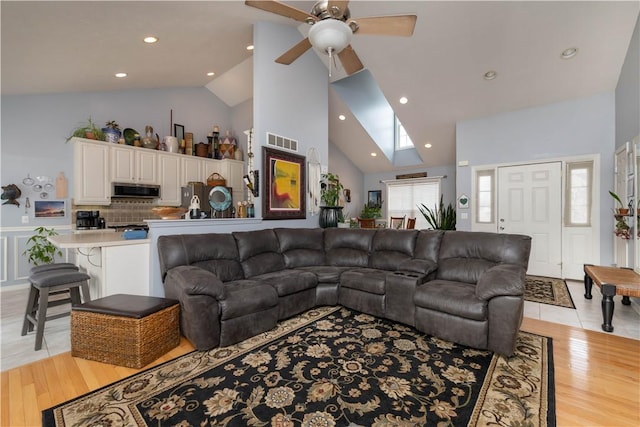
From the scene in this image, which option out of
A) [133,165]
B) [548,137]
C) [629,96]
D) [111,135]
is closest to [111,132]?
[111,135]

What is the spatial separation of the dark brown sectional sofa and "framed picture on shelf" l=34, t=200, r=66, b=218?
3.10 m

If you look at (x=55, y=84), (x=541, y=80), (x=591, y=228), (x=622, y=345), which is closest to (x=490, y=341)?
(x=622, y=345)

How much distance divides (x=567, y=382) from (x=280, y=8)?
10.9ft

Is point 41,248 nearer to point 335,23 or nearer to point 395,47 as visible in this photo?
point 335,23

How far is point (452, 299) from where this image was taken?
2.44 metres

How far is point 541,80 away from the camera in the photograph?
4469 millimetres

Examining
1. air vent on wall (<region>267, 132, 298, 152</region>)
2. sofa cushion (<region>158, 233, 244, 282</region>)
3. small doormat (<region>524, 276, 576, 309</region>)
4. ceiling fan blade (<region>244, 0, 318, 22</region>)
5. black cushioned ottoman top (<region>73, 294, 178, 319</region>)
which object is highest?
ceiling fan blade (<region>244, 0, 318, 22</region>)

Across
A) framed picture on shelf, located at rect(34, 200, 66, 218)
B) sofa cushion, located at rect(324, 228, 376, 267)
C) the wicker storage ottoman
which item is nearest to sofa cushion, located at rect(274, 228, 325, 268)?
sofa cushion, located at rect(324, 228, 376, 267)

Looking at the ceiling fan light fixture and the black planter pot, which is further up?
the ceiling fan light fixture

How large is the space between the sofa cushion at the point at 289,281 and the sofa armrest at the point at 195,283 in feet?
1.92

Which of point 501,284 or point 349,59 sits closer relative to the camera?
point 501,284

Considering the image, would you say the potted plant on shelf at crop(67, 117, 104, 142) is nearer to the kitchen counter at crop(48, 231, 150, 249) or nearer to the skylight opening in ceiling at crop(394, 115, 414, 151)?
the kitchen counter at crop(48, 231, 150, 249)

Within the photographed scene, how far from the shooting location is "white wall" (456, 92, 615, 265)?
14.8 feet

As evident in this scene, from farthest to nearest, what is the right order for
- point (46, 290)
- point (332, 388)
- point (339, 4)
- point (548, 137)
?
point (548, 137), point (46, 290), point (339, 4), point (332, 388)
